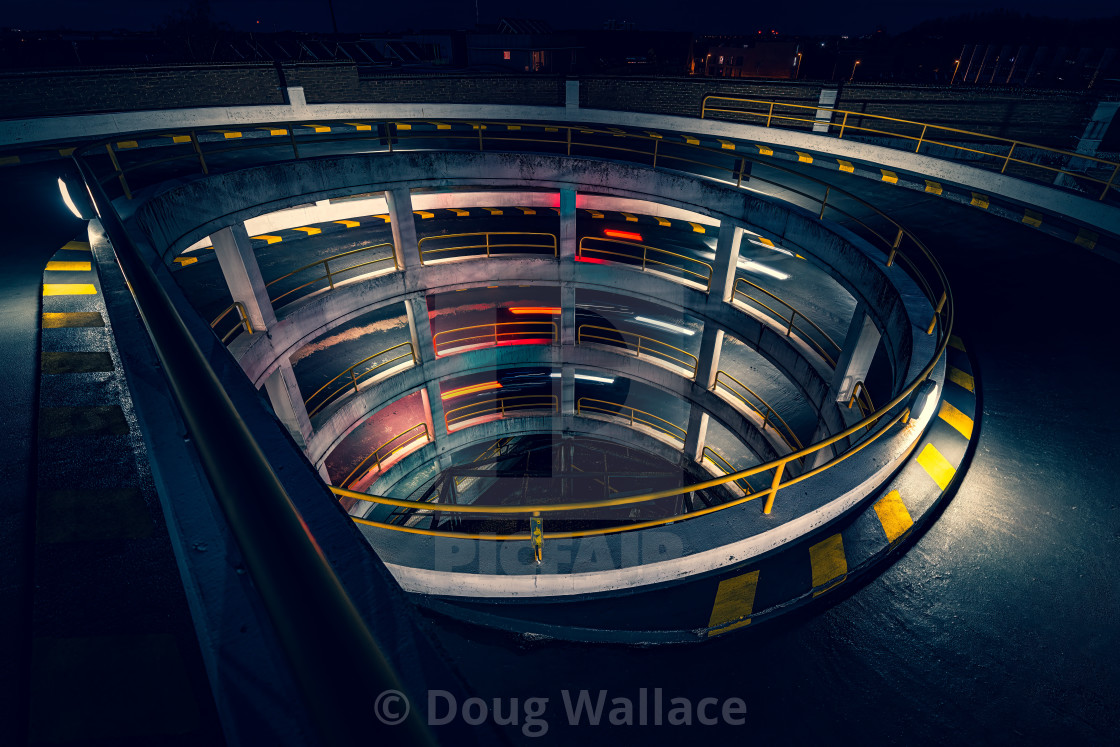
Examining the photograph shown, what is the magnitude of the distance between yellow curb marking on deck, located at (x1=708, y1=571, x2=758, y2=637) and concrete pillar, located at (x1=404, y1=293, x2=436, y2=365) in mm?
12009

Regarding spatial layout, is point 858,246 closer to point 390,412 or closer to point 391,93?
point 390,412

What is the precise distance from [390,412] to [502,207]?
1000 centimetres

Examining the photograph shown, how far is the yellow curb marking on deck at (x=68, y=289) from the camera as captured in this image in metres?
6.55

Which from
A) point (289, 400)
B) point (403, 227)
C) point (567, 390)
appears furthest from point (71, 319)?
point (567, 390)

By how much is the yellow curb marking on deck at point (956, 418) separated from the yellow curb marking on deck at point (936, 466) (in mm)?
501

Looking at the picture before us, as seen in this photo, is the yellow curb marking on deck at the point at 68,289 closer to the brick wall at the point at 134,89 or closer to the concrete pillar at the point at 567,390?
the concrete pillar at the point at 567,390

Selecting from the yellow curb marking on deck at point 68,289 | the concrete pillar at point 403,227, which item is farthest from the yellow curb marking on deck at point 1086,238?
the yellow curb marking on deck at point 68,289

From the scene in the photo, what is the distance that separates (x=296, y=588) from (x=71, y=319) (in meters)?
6.90

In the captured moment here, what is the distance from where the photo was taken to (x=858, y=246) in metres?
9.37

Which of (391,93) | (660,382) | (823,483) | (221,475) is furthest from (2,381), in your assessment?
(391,93)

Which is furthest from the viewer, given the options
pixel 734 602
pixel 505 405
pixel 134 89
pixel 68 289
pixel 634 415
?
pixel 505 405

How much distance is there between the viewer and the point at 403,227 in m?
13.8

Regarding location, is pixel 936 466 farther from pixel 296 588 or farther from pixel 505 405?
pixel 505 405

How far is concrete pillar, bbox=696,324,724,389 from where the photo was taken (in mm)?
14195
